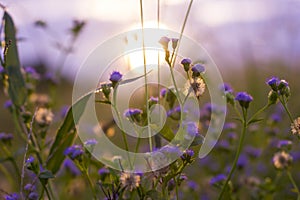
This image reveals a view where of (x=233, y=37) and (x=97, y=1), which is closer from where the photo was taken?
(x=97, y=1)

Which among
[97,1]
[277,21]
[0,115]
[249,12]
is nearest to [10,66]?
[97,1]

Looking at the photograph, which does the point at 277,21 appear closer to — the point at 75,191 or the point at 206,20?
the point at 206,20

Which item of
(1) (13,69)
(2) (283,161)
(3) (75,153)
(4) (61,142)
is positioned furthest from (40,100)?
(2) (283,161)

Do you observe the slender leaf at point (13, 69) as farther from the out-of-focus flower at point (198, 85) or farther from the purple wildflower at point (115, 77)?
the out-of-focus flower at point (198, 85)

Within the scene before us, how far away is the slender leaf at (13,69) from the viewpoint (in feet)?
5.67

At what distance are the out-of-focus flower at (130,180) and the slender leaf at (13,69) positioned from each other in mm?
595

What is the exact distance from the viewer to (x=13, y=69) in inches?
69.1

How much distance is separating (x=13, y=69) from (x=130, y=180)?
26.8 inches

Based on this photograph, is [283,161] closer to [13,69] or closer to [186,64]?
[186,64]

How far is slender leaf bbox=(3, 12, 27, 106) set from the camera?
173 cm

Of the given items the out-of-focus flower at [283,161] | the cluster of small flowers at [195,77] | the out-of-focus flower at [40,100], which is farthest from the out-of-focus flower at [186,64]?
the out-of-focus flower at [40,100]

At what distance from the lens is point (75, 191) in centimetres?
242

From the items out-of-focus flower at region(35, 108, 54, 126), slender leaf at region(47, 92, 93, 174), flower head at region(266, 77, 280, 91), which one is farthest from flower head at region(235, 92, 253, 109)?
out-of-focus flower at region(35, 108, 54, 126)

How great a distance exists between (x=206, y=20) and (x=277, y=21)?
2.11 feet
